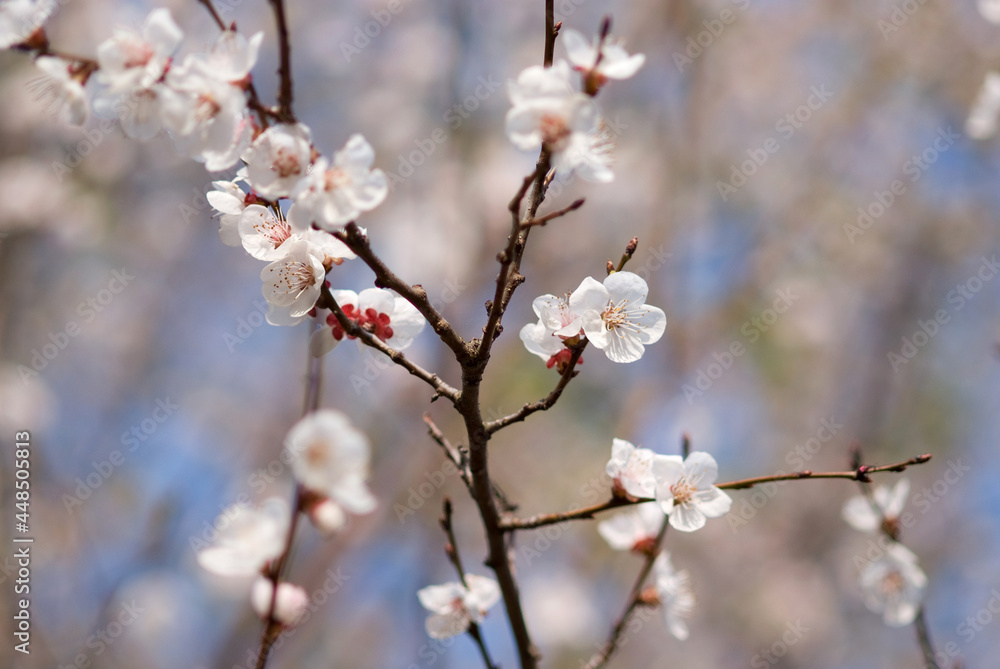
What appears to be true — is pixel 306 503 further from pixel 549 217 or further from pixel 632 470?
pixel 632 470

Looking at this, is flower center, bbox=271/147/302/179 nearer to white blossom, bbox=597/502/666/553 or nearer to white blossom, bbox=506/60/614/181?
white blossom, bbox=506/60/614/181

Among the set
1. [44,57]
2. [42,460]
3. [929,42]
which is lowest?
[44,57]

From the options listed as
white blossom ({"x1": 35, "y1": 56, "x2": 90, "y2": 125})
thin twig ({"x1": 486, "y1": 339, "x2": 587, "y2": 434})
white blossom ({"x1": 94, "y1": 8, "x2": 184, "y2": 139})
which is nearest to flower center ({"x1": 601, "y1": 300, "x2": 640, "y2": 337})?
thin twig ({"x1": 486, "y1": 339, "x2": 587, "y2": 434})

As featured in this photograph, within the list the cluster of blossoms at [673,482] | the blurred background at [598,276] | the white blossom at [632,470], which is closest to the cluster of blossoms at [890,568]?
the cluster of blossoms at [673,482]

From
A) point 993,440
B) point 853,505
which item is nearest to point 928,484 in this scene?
point 993,440

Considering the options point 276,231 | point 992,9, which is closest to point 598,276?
point 992,9

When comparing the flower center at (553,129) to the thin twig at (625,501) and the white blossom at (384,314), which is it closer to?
the white blossom at (384,314)

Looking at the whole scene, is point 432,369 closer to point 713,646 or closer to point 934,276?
point 713,646
